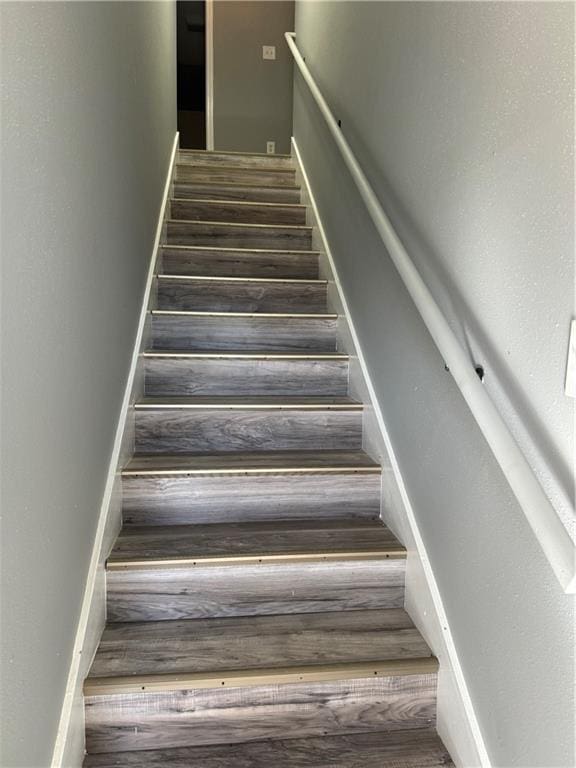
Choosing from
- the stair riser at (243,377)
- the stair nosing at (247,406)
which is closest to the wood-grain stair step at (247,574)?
the stair nosing at (247,406)

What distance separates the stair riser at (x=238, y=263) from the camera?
260 cm

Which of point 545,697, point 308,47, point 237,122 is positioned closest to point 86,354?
point 545,697

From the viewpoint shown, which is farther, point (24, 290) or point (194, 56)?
point (194, 56)

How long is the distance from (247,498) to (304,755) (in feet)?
2.24

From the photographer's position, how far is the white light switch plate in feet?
2.49

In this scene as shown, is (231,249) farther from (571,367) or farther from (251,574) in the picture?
(571,367)

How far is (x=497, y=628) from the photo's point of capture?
992 mm

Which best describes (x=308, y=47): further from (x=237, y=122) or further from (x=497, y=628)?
(x=497, y=628)

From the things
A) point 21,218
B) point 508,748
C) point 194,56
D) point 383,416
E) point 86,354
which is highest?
point 194,56

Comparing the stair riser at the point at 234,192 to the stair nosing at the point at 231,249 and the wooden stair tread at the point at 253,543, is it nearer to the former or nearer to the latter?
the stair nosing at the point at 231,249

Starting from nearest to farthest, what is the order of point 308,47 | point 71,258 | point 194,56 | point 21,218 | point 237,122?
1. point 21,218
2. point 71,258
3. point 308,47
4. point 237,122
5. point 194,56

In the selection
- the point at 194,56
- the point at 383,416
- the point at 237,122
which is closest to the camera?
the point at 383,416

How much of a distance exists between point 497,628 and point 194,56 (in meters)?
6.85

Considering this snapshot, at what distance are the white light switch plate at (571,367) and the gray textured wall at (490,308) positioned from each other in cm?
2
